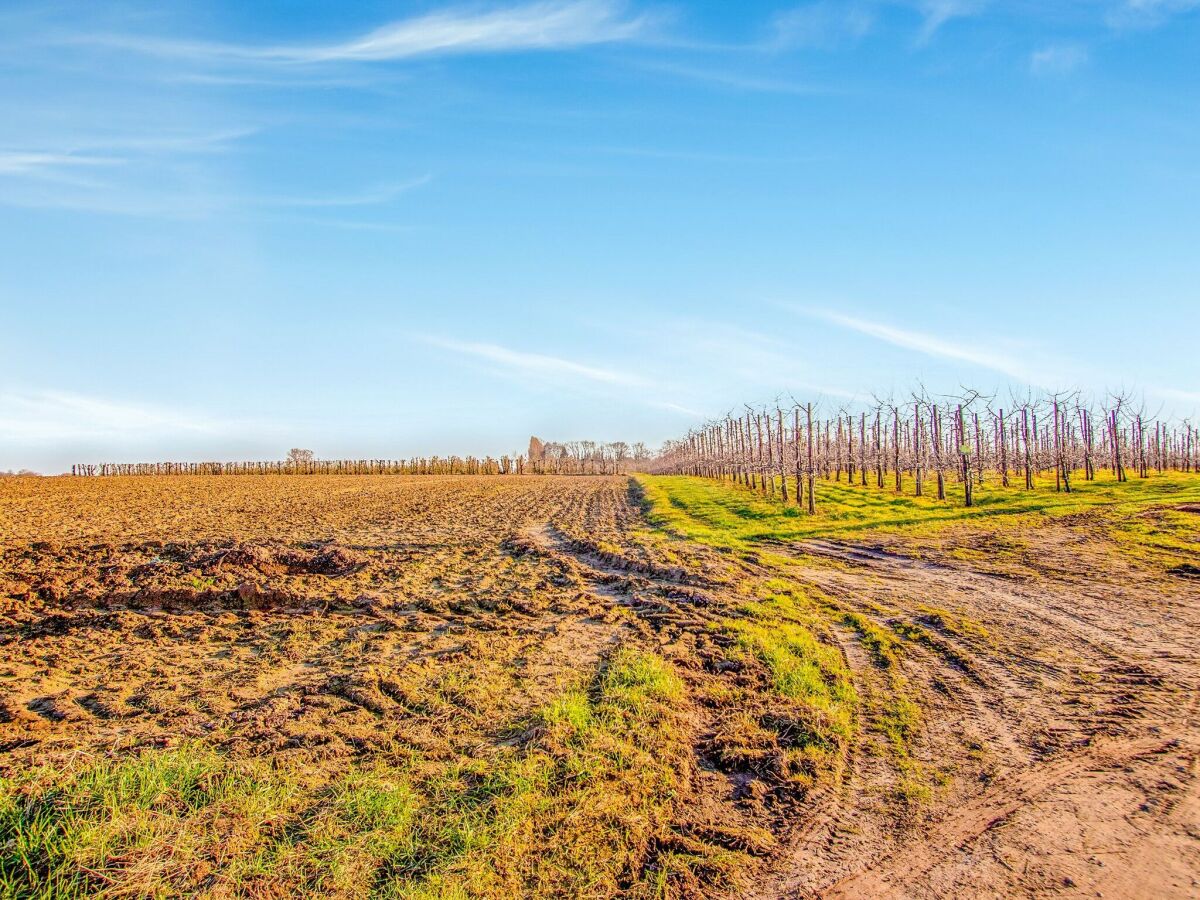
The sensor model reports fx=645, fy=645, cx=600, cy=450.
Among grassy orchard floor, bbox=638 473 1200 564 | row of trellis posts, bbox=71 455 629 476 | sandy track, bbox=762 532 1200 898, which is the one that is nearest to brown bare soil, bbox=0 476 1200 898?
sandy track, bbox=762 532 1200 898

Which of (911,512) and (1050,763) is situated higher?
(911,512)

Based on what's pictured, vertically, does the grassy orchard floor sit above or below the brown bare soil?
above

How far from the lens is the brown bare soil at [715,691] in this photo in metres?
4.71

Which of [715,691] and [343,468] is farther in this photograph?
[343,468]

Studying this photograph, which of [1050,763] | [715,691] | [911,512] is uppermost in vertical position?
[911,512]

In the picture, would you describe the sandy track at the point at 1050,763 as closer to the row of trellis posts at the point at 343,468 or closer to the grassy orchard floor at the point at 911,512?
the grassy orchard floor at the point at 911,512

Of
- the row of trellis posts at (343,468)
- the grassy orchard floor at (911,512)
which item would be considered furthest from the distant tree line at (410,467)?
the grassy orchard floor at (911,512)

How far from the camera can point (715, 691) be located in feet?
25.2

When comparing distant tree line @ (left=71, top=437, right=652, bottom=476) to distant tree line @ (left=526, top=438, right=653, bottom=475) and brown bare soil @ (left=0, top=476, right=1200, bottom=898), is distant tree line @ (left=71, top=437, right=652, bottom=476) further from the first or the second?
brown bare soil @ (left=0, top=476, right=1200, bottom=898)

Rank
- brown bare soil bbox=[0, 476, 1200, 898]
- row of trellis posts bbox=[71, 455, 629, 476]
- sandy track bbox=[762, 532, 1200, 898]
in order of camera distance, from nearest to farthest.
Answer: sandy track bbox=[762, 532, 1200, 898], brown bare soil bbox=[0, 476, 1200, 898], row of trellis posts bbox=[71, 455, 629, 476]

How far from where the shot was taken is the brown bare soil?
15.5 feet

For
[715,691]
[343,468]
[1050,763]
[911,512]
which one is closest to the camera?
[1050,763]

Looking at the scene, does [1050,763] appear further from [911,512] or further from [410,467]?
[410,467]

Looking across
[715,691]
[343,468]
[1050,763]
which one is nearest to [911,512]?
[715,691]
